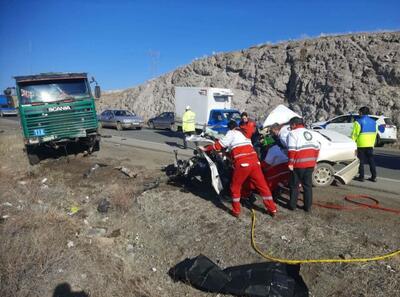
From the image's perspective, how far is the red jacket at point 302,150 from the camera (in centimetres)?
591

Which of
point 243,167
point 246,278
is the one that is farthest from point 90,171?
point 246,278

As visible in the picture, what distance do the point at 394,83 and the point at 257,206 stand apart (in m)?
19.5

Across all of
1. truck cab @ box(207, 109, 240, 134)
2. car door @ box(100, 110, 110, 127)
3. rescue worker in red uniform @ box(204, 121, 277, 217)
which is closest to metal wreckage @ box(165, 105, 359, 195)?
rescue worker in red uniform @ box(204, 121, 277, 217)

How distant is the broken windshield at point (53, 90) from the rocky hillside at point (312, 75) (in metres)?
17.0

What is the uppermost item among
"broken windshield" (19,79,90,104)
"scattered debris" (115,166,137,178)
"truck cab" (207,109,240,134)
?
"broken windshield" (19,79,90,104)

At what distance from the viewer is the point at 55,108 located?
444 inches

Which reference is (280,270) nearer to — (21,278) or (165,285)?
(165,285)

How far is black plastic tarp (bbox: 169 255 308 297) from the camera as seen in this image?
4.00 m

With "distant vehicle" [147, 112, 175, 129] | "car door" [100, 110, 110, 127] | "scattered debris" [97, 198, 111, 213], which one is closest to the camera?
"scattered debris" [97, 198, 111, 213]

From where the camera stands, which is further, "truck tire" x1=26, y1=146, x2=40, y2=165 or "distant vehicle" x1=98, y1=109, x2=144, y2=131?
"distant vehicle" x1=98, y1=109, x2=144, y2=131

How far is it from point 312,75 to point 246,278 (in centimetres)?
2469

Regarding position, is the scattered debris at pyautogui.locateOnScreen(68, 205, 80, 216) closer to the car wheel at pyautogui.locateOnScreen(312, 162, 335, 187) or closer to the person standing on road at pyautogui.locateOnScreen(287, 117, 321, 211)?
the person standing on road at pyautogui.locateOnScreen(287, 117, 321, 211)

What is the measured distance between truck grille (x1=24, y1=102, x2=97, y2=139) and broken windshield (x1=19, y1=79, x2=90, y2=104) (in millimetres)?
329

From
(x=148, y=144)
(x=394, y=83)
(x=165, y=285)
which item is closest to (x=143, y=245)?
(x=165, y=285)
